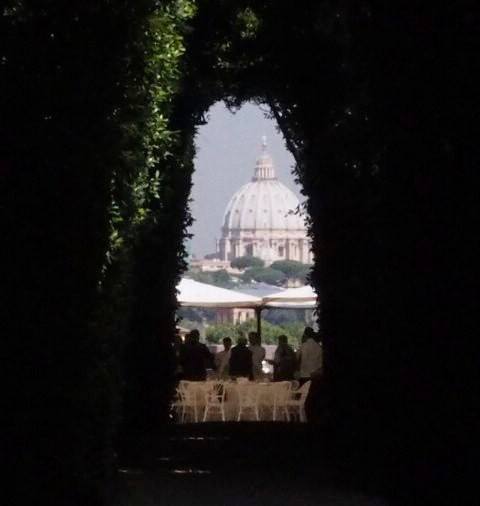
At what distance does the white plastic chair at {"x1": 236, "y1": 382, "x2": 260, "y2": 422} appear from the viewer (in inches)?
1057

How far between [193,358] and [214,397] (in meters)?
1.56

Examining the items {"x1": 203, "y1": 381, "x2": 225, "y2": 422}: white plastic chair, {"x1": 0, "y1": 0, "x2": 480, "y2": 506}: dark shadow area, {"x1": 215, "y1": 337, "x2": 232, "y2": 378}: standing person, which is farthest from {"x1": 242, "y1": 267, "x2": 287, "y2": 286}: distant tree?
{"x1": 0, "y1": 0, "x2": 480, "y2": 506}: dark shadow area

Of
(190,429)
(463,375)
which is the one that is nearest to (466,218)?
(463,375)

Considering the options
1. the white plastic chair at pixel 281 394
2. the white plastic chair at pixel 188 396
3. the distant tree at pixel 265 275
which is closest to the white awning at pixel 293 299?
the white plastic chair at pixel 188 396

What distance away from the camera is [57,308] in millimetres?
12195

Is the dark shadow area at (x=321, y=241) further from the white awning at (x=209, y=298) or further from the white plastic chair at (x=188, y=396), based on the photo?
the white awning at (x=209, y=298)

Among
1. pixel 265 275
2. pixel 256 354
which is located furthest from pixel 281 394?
pixel 265 275

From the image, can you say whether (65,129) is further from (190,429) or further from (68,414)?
(190,429)

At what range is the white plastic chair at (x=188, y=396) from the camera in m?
27.6

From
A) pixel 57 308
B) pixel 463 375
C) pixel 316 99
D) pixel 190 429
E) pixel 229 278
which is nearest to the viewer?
pixel 463 375

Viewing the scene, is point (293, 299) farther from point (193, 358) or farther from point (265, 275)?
point (265, 275)

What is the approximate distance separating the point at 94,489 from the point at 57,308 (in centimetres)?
188

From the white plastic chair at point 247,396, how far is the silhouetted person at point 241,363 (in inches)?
42.7

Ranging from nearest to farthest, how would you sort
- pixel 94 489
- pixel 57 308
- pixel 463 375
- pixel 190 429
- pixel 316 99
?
pixel 463 375 → pixel 57 308 → pixel 94 489 → pixel 316 99 → pixel 190 429
